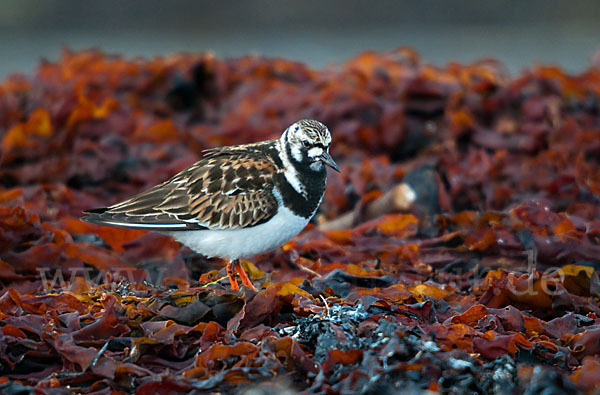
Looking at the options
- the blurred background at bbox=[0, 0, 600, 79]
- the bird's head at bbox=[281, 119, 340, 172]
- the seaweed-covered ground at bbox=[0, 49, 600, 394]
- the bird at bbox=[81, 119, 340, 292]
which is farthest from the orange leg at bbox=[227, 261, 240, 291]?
the blurred background at bbox=[0, 0, 600, 79]

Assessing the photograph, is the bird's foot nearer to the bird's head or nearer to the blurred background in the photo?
the bird's head

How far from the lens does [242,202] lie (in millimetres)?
3809

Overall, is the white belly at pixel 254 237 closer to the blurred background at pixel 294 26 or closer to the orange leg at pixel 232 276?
the orange leg at pixel 232 276

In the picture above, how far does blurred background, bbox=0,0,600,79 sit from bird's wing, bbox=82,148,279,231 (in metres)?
8.59

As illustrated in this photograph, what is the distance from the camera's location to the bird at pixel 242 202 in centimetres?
376

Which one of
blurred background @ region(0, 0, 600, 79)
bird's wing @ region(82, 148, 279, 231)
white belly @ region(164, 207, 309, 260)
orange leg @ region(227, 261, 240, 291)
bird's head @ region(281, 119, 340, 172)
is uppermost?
blurred background @ region(0, 0, 600, 79)

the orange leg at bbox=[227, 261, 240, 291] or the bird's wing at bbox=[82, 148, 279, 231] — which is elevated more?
the bird's wing at bbox=[82, 148, 279, 231]

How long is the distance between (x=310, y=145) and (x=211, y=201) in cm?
56

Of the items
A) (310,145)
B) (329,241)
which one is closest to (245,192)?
(310,145)

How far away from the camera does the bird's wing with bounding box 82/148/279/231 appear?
12.5ft

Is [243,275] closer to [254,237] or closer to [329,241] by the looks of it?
[254,237]

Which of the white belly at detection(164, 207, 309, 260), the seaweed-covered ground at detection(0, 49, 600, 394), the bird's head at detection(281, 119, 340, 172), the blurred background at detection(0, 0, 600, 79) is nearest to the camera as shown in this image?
the seaweed-covered ground at detection(0, 49, 600, 394)

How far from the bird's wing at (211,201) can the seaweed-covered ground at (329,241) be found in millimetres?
290

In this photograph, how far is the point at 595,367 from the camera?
102 inches
